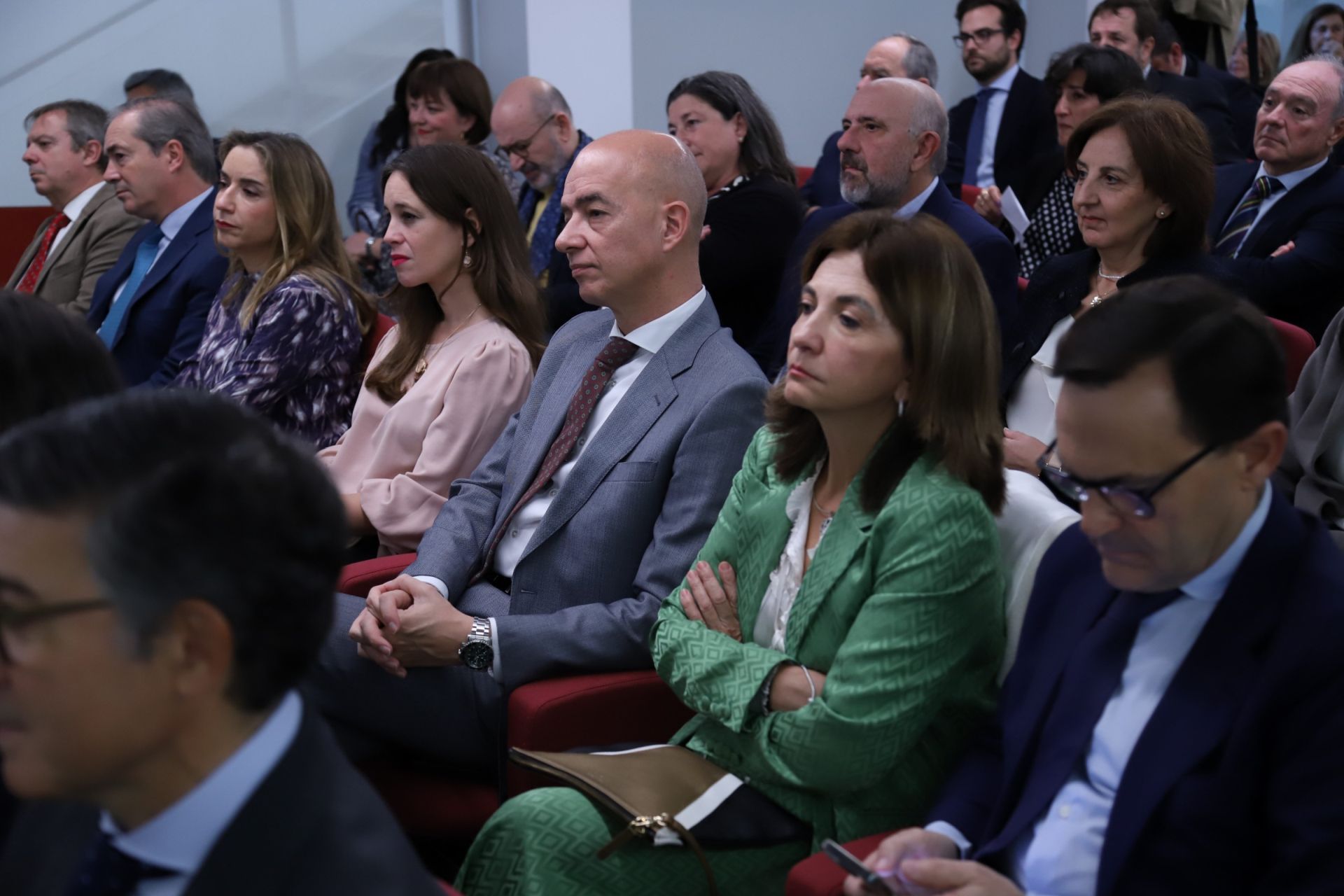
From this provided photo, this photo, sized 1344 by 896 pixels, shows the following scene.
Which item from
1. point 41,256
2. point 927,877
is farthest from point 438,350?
point 41,256

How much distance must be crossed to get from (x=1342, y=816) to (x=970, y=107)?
4863mm

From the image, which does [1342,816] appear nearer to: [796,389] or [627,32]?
[796,389]

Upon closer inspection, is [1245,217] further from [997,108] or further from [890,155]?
[997,108]

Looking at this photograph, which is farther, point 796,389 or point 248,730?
point 796,389

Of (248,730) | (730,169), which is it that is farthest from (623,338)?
(730,169)

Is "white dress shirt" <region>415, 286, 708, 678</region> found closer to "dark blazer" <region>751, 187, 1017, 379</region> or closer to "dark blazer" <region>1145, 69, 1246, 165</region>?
"dark blazer" <region>751, 187, 1017, 379</region>

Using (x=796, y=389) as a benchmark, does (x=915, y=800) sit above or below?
below

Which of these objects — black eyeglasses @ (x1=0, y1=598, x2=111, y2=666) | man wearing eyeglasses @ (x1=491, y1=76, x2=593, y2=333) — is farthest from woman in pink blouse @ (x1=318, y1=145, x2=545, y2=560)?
man wearing eyeglasses @ (x1=491, y1=76, x2=593, y2=333)

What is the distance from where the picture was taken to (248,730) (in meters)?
1.09

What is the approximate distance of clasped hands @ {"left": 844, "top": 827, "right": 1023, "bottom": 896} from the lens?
1466 millimetres

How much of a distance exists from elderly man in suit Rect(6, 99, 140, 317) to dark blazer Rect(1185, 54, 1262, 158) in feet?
14.4

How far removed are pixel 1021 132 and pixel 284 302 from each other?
3.30 m

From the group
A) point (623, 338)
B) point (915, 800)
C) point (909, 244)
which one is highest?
point (909, 244)

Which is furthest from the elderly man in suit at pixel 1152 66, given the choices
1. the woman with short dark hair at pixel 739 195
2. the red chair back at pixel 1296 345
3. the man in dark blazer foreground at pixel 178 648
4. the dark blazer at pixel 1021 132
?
the man in dark blazer foreground at pixel 178 648
